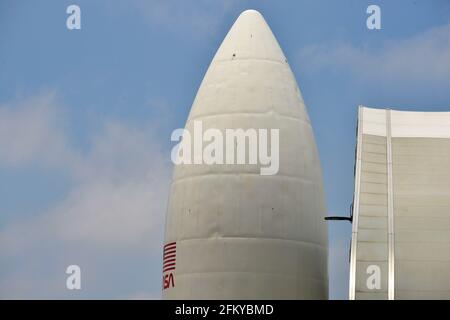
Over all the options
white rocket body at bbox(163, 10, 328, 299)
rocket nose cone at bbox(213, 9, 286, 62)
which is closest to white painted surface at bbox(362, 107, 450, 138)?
white rocket body at bbox(163, 10, 328, 299)

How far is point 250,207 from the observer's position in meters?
48.8

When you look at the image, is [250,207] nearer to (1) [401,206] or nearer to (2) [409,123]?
(1) [401,206]

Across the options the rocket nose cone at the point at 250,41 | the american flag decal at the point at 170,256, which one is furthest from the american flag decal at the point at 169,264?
the rocket nose cone at the point at 250,41

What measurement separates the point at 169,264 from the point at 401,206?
11.2 metres

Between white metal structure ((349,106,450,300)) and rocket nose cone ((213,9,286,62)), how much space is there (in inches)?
262

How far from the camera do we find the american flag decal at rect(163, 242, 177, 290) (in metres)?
50.2

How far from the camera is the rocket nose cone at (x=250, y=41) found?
5294 cm

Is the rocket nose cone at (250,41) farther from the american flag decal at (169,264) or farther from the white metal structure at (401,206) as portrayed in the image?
the american flag decal at (169,264)

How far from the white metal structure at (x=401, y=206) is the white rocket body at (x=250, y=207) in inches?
84.8

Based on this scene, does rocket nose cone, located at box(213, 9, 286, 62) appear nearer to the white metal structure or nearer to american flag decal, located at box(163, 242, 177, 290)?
the white metal structure

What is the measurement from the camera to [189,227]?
4972 cm

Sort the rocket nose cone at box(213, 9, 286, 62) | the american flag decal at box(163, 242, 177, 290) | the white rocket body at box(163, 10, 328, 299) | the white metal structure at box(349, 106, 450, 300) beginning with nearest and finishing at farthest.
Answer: the white rocket body at box(163, 10, 328, 299) → the white metal structure at box(349, 106, 450, 300) → the american flag decal at box(163, 242, 177, 290) → the rocket nose cone at box(213, 9, 286, 62)
